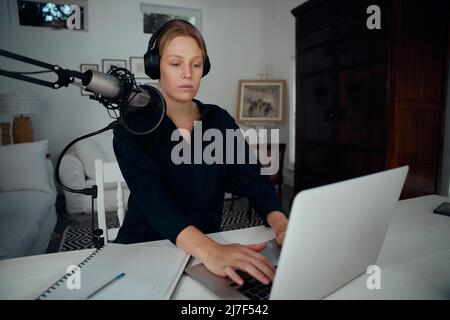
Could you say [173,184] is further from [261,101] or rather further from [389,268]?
[261,101]

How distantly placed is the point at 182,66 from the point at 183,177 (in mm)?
345

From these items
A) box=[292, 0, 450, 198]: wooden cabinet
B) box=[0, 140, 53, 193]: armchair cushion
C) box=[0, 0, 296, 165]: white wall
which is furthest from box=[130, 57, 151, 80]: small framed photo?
box=[292, 0, 450, 198]: wooden cabinet

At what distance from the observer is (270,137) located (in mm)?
4891

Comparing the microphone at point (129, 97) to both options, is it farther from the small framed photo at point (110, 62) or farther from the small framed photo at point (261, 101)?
the small framed photo at point (261, 101)

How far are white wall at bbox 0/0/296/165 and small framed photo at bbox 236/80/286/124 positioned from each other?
186mm

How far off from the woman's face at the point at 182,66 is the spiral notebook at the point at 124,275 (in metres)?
0.46

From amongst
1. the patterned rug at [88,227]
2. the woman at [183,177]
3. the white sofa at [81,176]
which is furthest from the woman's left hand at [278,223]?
the white sofa at [81,176]

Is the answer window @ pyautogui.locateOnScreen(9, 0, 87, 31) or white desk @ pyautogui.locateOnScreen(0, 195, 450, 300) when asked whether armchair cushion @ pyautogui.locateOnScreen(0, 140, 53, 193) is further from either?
white desk @ pyautogui.locateOnScreen(0, 195, 450, 300)

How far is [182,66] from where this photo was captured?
36.3 inches

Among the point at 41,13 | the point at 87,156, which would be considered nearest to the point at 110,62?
the point at 41,13

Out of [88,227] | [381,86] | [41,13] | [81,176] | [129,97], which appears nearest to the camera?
[129,97]

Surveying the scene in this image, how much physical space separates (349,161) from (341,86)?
0.61 meters
